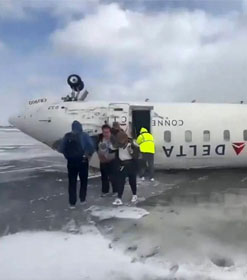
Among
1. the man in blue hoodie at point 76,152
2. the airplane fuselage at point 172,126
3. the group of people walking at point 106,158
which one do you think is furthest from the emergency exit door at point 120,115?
the man in blue hoodie at point 76,152

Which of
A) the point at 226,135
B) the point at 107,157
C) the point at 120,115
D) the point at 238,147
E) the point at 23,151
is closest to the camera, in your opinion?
the point at 107,157

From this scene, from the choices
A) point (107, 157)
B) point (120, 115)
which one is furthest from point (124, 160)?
point (120, 115)

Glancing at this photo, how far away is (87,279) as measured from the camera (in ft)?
15.6

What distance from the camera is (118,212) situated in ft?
26.5

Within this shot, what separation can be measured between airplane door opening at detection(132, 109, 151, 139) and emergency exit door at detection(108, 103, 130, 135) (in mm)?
551

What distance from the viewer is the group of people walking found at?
Answer: 27.2 ft

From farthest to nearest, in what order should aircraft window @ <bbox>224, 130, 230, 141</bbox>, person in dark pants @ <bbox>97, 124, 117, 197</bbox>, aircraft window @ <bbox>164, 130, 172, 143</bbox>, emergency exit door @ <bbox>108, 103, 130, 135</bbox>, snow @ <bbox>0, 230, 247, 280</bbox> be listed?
aircraft window @ <bbox>224, 130, 230, 141</bbox>
aircraft window @ <bbox>164, 130, 172, 143</bbox>
emergency exit door @ <bbox>108, 103, 130, 135</bbox>
person in dark pants @ <bbox>97, 124, 117, 197</bbox>
snow @ <bbox>0, 230, 247, 280</bbox>

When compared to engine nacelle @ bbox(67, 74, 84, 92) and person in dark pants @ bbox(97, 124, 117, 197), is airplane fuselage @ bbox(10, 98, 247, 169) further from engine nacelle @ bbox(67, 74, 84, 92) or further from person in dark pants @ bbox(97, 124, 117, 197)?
person in dark pants @ bbox(97, 124, 117, 197)

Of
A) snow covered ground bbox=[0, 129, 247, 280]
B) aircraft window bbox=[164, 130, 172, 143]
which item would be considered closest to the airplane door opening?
aircraft window bbox=[164, 130, 172, 143]

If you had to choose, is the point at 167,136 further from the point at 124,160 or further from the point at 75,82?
the point at 124,160

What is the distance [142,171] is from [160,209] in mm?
4311

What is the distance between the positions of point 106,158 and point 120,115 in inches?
167

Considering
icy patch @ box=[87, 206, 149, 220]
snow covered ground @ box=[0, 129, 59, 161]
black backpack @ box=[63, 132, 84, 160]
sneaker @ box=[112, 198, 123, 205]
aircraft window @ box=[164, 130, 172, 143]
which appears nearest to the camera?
icy patch @ box=[87, 206, 149, 220]

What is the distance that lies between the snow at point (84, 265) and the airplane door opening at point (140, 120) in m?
8.09
